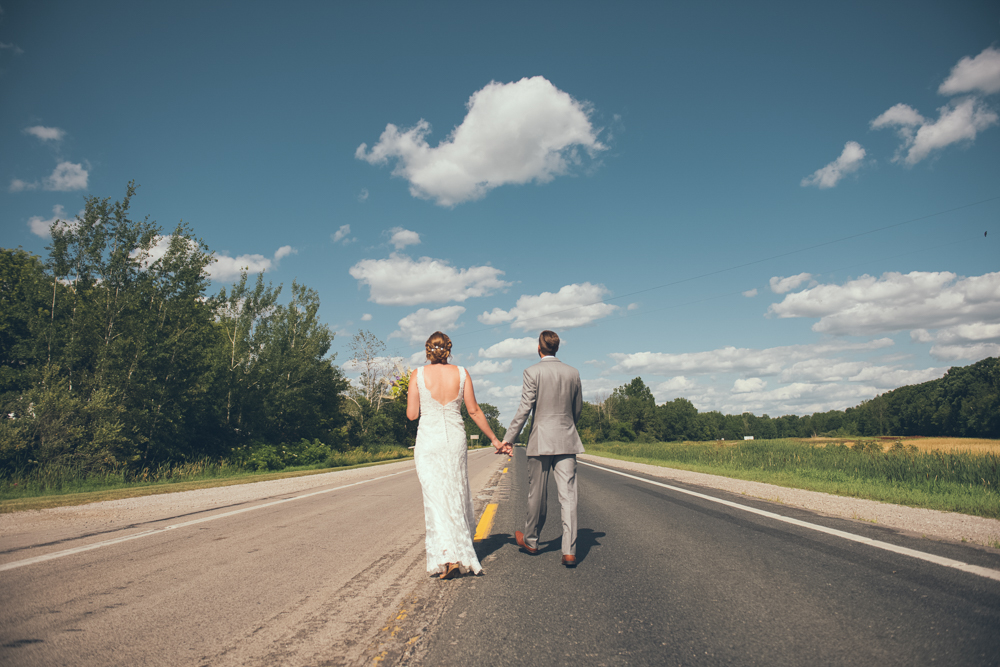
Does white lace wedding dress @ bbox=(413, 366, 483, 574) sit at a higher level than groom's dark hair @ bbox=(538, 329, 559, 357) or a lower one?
lower

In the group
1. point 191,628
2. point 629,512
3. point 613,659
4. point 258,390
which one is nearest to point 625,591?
point 613,659

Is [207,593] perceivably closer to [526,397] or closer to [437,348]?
[437,348]

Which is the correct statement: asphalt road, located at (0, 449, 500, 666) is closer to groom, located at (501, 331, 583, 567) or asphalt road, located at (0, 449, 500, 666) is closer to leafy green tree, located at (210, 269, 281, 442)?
groom, located at (501, 331, 583, 567)

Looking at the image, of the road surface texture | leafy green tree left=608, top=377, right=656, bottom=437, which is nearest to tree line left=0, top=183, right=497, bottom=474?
the road surface texture

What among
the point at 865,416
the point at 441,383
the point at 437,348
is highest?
the point at 437,348

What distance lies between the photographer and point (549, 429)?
4.74 metres

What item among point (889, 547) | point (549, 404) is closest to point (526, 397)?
point (549, 404)

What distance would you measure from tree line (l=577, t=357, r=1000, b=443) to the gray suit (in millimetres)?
59814

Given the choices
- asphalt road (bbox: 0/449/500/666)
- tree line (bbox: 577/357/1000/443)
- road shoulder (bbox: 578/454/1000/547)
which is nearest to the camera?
asphalt road (bbox: 0/449/500/666)

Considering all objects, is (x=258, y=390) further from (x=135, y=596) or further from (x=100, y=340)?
(x=135, y=596)

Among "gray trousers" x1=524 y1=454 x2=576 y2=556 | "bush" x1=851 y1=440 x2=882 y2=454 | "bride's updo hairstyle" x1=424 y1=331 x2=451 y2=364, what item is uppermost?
"bride's updo hairstyle" x1=424 y1=331 x2=451 y2=364

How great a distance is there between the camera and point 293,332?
36219mm

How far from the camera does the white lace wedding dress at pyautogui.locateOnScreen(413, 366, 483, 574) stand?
4203mm

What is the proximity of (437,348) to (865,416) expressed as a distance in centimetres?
12127
